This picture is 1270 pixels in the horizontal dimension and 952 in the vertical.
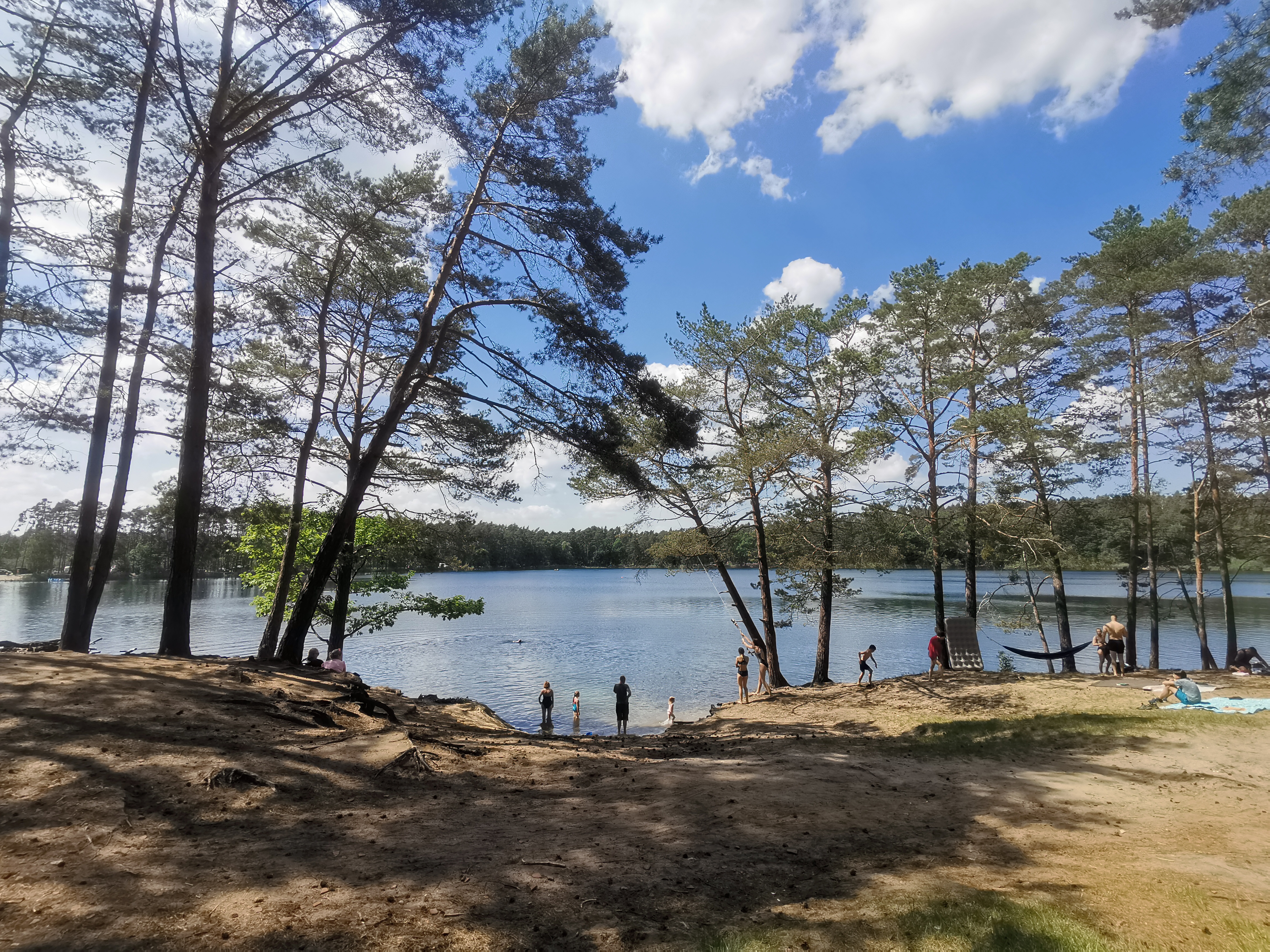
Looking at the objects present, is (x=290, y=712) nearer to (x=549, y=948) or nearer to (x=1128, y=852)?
(x=549, y=948)

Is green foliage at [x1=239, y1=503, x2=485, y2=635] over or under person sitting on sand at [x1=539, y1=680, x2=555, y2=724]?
over

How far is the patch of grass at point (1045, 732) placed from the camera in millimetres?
7613

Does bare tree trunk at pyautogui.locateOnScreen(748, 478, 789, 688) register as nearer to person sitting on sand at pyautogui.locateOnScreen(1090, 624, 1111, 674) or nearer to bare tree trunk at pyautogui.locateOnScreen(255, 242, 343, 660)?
person sitting on sand at pyautogui.locateOnScreen(1090, 624, 1111, 674)

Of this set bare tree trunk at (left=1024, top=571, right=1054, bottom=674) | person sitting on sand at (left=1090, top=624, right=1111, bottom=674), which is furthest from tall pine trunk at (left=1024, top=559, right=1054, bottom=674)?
person sitting on sand at (left=1090, top=624, right=1111, bottom=674)

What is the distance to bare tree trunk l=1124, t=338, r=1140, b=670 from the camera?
16297mm

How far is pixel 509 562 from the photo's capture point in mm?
91625

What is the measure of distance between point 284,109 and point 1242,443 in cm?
2277

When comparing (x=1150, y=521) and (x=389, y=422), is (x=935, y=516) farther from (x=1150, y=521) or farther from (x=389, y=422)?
(x=389, y=422)

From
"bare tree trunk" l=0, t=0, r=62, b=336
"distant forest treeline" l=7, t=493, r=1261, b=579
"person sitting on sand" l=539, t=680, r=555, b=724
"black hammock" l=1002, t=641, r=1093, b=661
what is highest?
"bare tree trunk" l=0, t=0, r=62, b=336

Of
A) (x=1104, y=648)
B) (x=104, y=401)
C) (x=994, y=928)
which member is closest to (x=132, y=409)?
(x=104, y=401)

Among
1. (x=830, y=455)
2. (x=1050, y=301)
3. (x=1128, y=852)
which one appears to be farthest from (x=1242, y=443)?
(x=1128, y=852)

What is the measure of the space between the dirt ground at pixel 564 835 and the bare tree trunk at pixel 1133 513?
37.1 ft

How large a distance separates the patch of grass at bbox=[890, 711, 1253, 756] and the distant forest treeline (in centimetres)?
645

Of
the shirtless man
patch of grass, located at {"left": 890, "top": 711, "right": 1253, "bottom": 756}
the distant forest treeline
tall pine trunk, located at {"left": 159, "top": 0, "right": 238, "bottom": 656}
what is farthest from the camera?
the shirtless man
